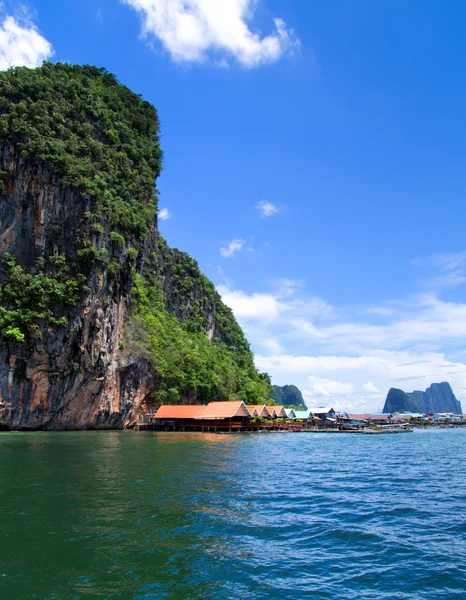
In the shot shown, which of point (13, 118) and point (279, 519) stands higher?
point (13, 118)

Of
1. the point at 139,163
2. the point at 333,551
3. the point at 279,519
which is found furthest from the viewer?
the point at 139,163

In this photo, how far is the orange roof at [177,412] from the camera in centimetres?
6281

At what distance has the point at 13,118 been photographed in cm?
5556

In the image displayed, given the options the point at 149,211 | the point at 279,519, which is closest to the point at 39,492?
the point at 279,519

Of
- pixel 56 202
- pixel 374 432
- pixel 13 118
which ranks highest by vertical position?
pixel 13 118

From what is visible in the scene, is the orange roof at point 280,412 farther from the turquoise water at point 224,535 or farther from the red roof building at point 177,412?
the turquoise water at point 224,535

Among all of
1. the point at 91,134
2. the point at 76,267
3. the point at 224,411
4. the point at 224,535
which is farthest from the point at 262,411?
the point at 224,535

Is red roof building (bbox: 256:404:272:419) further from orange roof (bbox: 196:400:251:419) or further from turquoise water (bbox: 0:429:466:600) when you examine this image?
turquoise water (bbox: 0:429:466:600)

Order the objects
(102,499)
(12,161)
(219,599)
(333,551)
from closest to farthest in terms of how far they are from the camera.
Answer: (219,599)
(333,551)
(102,499)
(12,161)

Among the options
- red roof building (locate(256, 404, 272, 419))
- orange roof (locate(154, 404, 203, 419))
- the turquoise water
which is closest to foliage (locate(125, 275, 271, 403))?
orange roof (locate(154, 404, 203, 419))

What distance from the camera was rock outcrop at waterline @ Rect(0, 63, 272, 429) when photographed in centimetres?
4969

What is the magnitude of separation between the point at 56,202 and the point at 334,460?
1771 inches

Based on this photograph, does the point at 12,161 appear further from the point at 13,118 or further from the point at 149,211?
the point at 149,211

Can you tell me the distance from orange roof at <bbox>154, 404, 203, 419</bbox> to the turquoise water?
42230 mm
